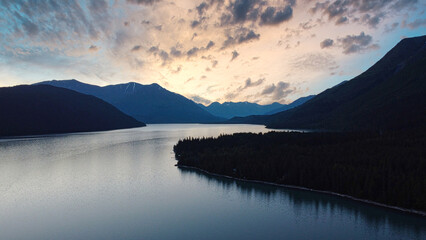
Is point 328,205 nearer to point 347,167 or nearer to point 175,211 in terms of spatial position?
point 347,167

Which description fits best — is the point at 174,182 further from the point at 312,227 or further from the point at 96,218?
the point at 312,227

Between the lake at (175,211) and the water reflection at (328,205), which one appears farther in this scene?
the water reflection at (328,205)

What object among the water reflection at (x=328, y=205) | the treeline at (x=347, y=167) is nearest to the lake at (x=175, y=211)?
the water reflection at (x=328, y=205)

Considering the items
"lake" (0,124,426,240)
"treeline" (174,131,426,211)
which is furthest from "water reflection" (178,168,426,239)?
"treeline" (174,131,426,211)

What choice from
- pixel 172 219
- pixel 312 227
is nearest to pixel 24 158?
pixel 172 219

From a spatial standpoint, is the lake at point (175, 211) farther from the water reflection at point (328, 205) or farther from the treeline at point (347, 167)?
the treeline at point (347, 167)

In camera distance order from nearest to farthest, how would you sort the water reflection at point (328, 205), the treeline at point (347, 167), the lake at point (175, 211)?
the lake at point (175, 211)
the water reflection at point (328, 205)
the treeline at point (347, 167)

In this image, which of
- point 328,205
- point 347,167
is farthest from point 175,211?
point 347,167
